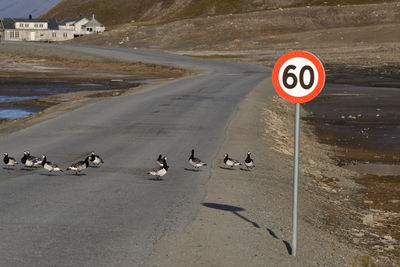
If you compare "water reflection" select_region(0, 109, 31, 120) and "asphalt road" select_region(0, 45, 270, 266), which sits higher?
"asphalt road" select_region(0, 45, 270, 266)

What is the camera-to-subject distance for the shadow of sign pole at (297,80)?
995 centimetres

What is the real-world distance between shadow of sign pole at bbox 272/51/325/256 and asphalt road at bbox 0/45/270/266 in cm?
262

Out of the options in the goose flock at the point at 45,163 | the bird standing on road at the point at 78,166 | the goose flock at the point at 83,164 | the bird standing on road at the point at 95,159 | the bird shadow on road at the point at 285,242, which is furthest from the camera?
the bird standing on road at the point at 95,159

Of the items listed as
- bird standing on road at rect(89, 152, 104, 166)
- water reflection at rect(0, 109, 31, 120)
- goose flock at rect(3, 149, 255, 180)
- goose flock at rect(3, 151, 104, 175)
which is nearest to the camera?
goose flock at rect(3, 149, 255, 180)

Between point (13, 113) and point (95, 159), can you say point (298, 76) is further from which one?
point (13, 113)

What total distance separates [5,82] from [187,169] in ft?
146

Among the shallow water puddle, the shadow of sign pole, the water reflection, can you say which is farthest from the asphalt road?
the shallow water puddle

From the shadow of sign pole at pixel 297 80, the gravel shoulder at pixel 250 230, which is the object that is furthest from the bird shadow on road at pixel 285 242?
the shadow of sign pole at pixel 297 80

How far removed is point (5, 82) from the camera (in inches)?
2299

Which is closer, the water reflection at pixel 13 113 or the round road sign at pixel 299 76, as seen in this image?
the round road sign at pixel 299 76

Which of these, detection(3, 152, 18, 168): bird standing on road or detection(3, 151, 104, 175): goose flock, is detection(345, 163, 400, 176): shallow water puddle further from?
detection(3, 152, 18, 168): bird standing on road

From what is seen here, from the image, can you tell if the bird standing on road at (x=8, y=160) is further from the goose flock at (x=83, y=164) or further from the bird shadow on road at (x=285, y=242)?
the bird shadow on road at (x=285, y=242)

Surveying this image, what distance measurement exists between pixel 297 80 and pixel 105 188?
6226 millimetres

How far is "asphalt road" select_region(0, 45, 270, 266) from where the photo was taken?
998 cm
